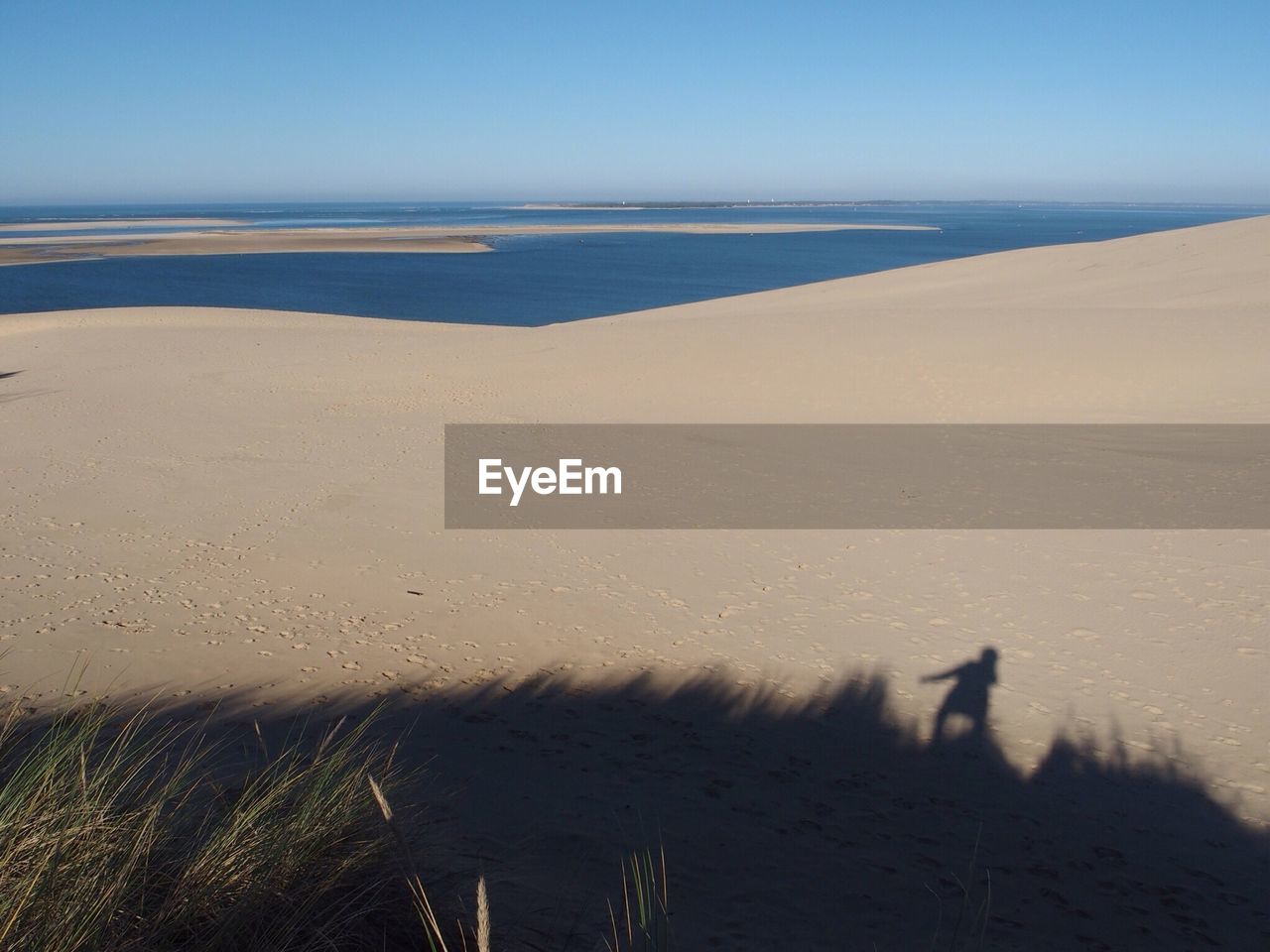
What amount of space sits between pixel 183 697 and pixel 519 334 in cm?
1672

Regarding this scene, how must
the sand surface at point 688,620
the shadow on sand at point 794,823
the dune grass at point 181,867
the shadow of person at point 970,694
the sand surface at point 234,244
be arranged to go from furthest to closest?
the sand surface at point 234,244
the shadow of person at point 970,694
the sand surface at point 688,620
the shadow on sand at point 794,823
the dune grass at point 181,867

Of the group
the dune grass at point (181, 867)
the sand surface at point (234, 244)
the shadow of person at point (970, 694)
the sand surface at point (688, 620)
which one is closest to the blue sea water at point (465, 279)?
the sand surface at point (234, 244)

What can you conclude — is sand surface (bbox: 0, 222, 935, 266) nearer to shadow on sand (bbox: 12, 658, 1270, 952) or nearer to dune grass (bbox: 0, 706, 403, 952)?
shadow on sand (bbox: 12, 658, 1270, 952)

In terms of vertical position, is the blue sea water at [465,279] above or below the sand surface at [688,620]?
above

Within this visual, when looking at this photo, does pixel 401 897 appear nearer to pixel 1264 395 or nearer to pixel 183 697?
pixel 183 697

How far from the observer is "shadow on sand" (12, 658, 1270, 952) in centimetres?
361

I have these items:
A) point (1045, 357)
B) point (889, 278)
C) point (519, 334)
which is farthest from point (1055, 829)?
point (889, 278)

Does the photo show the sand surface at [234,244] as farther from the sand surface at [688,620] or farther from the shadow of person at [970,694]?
the shadow of person at [970,694]

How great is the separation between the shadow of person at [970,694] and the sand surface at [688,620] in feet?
0.35

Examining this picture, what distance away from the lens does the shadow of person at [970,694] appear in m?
5.49

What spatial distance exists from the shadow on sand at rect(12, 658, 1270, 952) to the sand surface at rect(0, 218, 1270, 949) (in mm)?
23

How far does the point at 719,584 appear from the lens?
25.6 ft

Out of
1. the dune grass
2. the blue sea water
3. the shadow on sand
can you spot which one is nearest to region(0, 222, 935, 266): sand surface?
the blue sea water

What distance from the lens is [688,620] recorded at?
7074 mm
